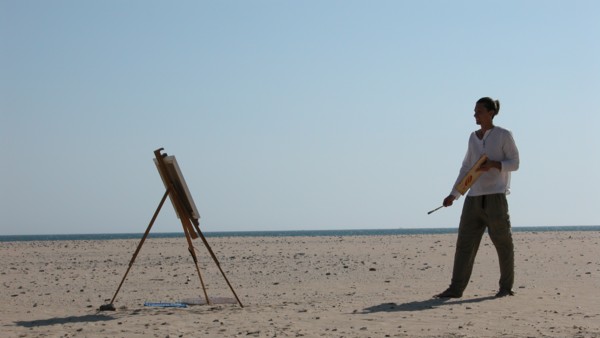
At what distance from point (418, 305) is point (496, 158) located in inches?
78.6

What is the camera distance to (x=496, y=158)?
10.3 meters

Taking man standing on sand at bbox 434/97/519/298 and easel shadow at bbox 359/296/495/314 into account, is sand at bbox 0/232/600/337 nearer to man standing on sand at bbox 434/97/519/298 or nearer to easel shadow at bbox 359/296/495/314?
easel shadow at bbox 359/296/495/314

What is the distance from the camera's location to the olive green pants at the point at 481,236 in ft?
33.6

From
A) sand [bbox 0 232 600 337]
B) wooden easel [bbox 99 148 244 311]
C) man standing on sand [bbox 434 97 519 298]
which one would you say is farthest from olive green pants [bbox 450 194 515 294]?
wooden easel [bbox 99 148 244 311]

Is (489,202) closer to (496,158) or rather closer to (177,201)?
(496,158)

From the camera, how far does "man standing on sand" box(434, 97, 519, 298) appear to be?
33.5 ft

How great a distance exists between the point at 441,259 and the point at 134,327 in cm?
1073

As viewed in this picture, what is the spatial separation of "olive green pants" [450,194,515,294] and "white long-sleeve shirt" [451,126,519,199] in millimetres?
94

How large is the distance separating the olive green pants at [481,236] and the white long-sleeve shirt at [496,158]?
0.31ft

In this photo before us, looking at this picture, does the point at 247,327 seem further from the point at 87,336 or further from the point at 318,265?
the point at 318,265

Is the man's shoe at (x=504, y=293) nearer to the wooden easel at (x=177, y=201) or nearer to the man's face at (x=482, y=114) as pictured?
the man's face at (x=482, y=114)

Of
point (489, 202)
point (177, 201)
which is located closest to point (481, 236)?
point (489, 202)

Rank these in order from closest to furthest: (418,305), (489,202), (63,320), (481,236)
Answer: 1. (63,320)
2. (418,305)
3. (489,202)
4. (481,236)

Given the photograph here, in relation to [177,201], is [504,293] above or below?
below
